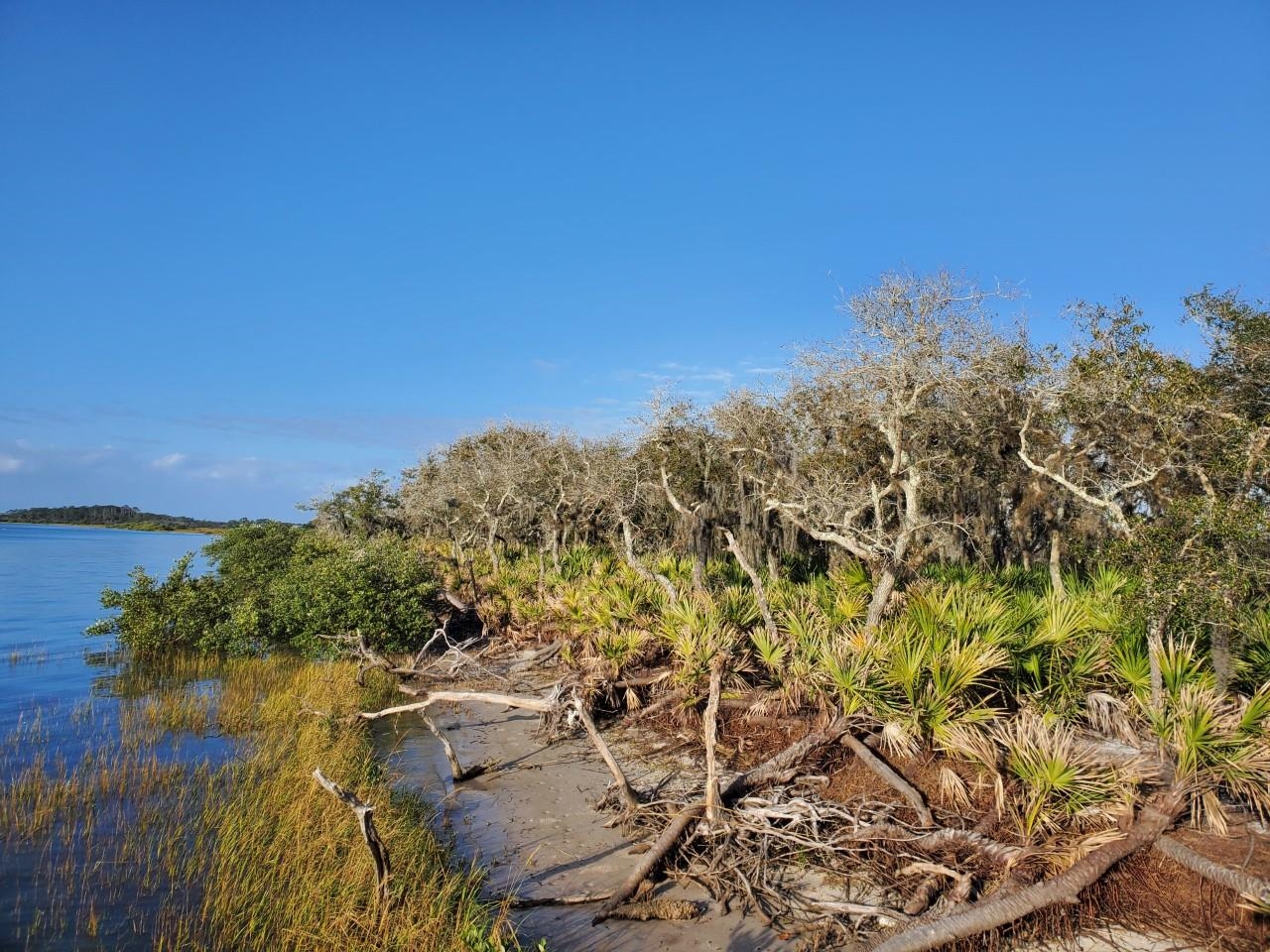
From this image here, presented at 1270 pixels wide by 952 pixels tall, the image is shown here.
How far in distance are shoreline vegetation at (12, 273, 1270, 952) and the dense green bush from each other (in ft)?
0.24

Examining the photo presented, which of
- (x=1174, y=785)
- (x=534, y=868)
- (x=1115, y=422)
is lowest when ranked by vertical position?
(x=534, y=868)

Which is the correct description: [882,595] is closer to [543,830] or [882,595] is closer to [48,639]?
[543,830]

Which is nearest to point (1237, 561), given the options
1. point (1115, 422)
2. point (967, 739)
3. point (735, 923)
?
point (967, 739)

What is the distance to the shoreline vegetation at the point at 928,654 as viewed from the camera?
6613mm

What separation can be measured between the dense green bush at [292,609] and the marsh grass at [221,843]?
4757mm

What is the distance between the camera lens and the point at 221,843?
7.65m

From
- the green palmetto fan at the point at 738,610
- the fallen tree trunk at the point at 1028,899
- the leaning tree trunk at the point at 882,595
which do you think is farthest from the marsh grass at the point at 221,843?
the leaning tree trunk at the point at 882,595

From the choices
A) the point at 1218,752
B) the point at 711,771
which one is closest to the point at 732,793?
the point at 711,771

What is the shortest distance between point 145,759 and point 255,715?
249 cm

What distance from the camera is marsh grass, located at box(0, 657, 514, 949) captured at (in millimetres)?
6074

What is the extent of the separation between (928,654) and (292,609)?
14.5 meters

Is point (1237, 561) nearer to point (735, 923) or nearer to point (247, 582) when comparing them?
point (735, 923)

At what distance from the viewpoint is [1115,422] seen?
17266 mm

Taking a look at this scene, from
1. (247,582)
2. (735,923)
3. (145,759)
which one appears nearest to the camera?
(735,923)
